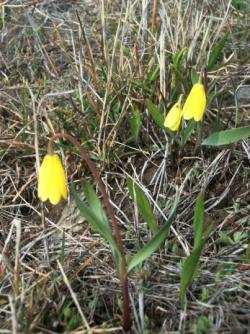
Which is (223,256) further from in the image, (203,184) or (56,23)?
(56,23)

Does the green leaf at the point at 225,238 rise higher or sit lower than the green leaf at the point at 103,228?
lower

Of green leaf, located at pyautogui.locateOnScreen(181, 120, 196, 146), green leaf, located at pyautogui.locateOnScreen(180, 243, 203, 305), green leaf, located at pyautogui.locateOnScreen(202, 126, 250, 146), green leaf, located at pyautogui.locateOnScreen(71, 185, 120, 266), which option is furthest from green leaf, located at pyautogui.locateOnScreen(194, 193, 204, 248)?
green leaf, located at pyautogui.locateOnScreen(181, 120, 196, 146)

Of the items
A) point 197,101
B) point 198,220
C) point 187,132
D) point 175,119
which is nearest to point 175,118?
point 175,119

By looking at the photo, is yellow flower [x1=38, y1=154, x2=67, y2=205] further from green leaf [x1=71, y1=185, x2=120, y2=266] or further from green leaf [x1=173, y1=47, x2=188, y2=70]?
green leaf [x1=173, y1=47, x2=188, y2=70]

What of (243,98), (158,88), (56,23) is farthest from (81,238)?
(56,23)

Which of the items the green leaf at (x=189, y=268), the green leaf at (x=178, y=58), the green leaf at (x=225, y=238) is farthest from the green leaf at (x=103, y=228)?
the green leaf at (x=178, y=58)

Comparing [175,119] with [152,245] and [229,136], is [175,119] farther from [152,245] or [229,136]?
[152,245]

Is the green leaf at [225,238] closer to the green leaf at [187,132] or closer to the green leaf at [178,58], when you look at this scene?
the green leaf at [187,132]
